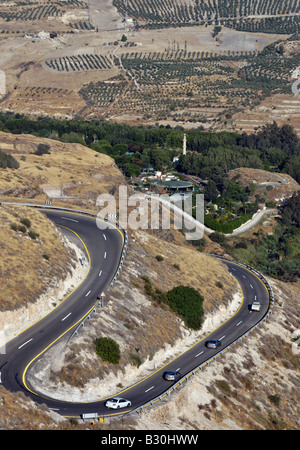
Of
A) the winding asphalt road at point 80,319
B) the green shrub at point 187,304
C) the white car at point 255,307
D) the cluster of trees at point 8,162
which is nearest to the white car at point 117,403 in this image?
the winding asphalt road at point 80,319

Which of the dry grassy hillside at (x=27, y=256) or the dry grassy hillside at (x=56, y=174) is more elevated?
the dry grassy hillside at (x=27, y=256)

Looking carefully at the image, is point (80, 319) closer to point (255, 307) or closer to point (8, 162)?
point (255, 307)

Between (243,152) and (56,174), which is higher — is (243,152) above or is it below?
below

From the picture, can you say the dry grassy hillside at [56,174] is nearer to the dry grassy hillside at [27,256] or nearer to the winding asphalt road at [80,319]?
the winding asphalt road at [80,319]

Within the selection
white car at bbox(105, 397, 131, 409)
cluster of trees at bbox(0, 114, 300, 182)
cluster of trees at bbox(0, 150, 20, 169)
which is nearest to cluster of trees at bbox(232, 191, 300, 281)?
cluster of trees at bbox(0, 114, 300, 182)

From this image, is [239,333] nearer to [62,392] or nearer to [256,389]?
[256,389]

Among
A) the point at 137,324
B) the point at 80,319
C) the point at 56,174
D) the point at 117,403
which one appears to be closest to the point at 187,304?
the point at 137,324
